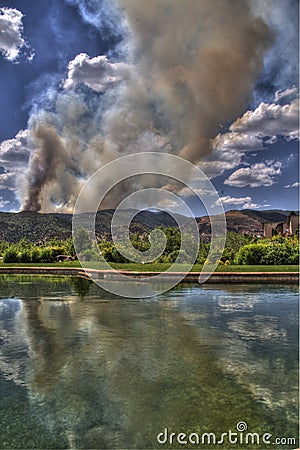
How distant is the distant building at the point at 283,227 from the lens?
1598 inches

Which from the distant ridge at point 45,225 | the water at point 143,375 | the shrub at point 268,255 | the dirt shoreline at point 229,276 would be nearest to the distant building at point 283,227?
the distant ridge at point 45,225

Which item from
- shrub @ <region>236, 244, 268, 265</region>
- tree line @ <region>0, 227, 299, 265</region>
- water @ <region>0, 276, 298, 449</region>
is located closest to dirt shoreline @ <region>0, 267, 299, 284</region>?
tree line @ <region>0, 227, 299, 265</region>

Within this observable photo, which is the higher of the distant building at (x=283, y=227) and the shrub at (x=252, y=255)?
the distant building at (x=283, y=227)

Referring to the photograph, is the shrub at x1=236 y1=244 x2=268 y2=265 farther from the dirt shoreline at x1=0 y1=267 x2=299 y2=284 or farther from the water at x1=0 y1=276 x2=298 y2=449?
the water at x1=0 y1=276 x2=298 y2=449

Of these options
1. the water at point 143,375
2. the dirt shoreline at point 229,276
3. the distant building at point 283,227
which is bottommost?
the water at point 143,375

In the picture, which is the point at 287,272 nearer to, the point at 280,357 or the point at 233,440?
the point at 280,357

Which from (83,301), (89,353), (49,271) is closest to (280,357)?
(89,353)

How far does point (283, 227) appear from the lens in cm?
4541

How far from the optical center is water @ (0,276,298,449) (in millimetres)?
3066

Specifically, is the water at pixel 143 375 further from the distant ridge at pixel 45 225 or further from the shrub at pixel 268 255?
the distant ridge at pixel 45 225

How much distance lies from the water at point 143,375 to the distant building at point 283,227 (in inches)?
1313

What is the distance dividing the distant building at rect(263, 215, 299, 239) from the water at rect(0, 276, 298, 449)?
33.4 meters

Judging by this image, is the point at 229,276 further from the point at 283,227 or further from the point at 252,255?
the point at 283,227

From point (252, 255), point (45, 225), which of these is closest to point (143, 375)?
point (252, 255)
